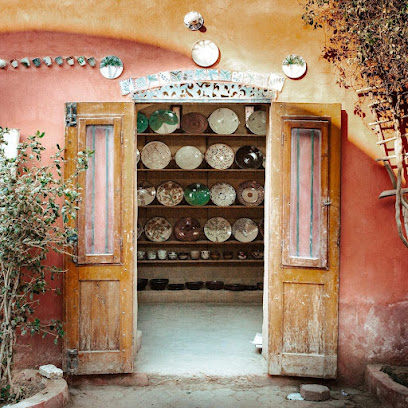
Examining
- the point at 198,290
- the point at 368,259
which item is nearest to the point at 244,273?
the point at 198,290

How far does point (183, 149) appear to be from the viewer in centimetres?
644

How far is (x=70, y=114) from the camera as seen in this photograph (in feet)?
12.7

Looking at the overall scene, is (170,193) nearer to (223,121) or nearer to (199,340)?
(223,121)

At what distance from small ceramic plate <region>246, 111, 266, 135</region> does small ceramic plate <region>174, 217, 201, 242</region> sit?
4.58 feet

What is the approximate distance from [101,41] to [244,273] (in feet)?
12.5

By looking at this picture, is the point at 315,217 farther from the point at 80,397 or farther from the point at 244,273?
the point at 244,273

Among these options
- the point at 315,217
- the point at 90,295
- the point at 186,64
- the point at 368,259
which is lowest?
the point at 90,295

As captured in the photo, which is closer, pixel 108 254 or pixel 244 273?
pixel 108 254

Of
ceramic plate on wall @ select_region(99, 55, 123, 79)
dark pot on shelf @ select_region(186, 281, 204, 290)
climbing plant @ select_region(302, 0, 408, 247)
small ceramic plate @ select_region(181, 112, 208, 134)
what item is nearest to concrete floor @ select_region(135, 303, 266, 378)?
dark pot on shelf @ select_region(186, 281, 204, 290)

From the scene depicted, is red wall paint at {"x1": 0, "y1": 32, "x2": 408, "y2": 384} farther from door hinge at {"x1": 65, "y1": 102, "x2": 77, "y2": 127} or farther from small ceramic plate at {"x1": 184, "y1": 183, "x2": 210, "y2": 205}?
small ceramic plate at {"x1": 184, "y1": 183, "x2": 210, "y2": 205}

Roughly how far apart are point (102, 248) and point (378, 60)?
2.49 metres

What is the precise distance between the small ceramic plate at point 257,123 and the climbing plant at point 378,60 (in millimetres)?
2461

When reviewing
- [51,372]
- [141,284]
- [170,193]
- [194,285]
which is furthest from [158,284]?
[51,372]

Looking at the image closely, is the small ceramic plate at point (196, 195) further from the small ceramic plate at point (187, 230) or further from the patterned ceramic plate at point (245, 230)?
the patterned ceramic plate at point (245, 230)
